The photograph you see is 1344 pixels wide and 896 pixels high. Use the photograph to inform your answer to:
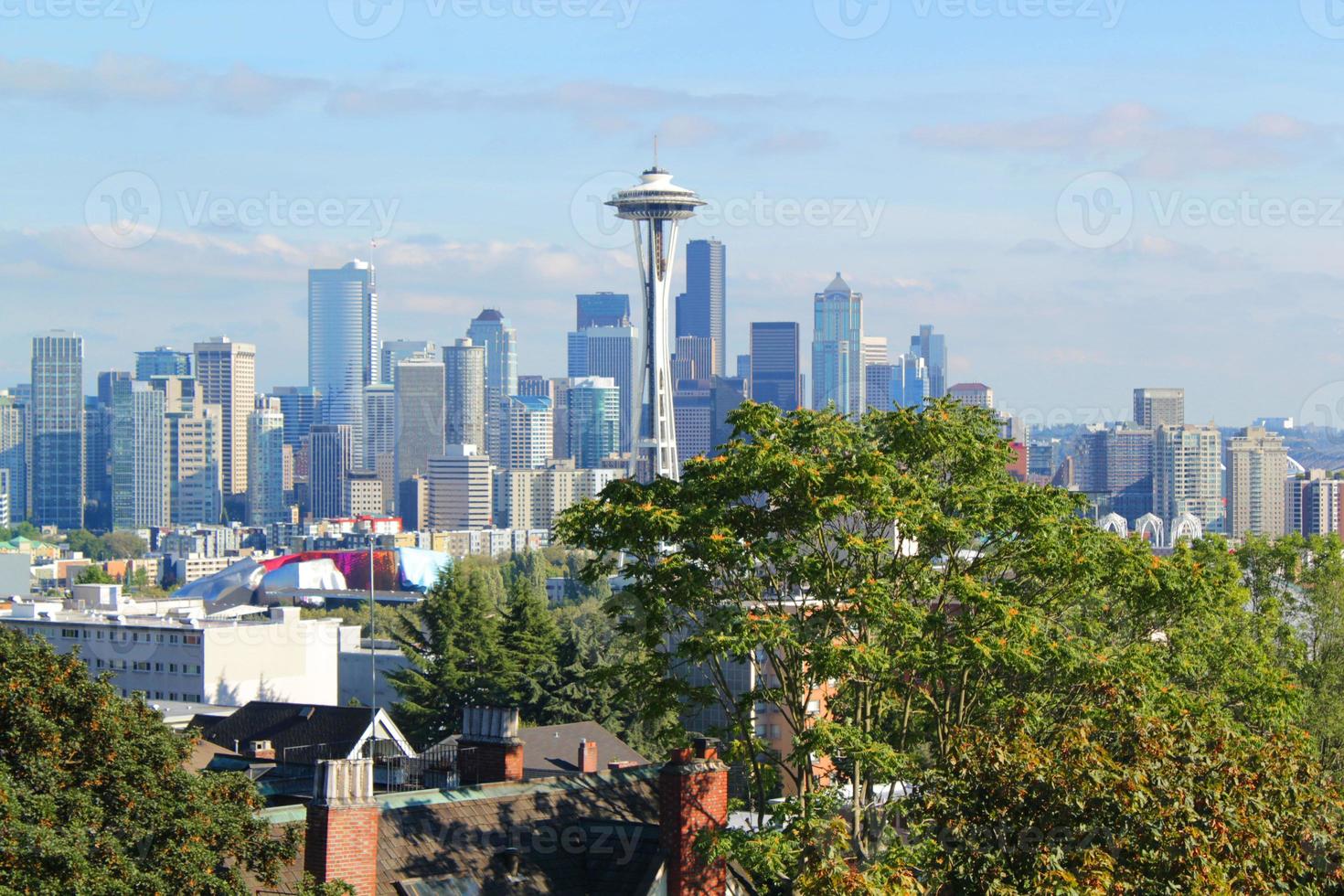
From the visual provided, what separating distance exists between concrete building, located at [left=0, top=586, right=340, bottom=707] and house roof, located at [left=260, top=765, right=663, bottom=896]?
74.7 metres

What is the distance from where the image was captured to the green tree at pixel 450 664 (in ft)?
220

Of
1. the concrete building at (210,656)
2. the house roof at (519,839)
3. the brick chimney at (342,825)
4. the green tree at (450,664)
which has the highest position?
the brick chimney at (342,825)

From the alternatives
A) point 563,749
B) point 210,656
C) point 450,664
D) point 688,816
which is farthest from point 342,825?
point 210,656

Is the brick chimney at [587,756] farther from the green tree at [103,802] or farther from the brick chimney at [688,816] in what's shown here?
the green tree at [103,802]

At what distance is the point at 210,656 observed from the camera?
97062 mm

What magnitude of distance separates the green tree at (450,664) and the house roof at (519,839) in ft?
132

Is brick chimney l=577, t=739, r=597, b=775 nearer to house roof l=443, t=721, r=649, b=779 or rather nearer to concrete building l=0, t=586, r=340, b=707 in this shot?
house roof l=443, t=721, r=649, b=779

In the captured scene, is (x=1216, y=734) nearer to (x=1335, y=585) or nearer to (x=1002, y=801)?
(x=1002, y=801)

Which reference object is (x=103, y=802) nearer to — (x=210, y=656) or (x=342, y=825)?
(x=342, y=825)

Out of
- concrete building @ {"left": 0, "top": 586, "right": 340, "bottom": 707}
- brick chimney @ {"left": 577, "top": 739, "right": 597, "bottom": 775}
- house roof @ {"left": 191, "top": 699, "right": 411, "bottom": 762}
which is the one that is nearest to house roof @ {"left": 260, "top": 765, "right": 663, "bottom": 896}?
house roof @ {"left": 191, "top": 699, "right": 411, "bottom": 762}

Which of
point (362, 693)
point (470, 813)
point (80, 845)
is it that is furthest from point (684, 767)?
point (362, 693)

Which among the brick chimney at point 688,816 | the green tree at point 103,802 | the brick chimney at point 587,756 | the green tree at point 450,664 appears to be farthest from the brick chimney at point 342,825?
the green tree at point 450,664

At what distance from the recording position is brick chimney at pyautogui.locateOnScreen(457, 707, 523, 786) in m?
26.3

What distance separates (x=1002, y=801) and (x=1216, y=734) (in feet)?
8.74
